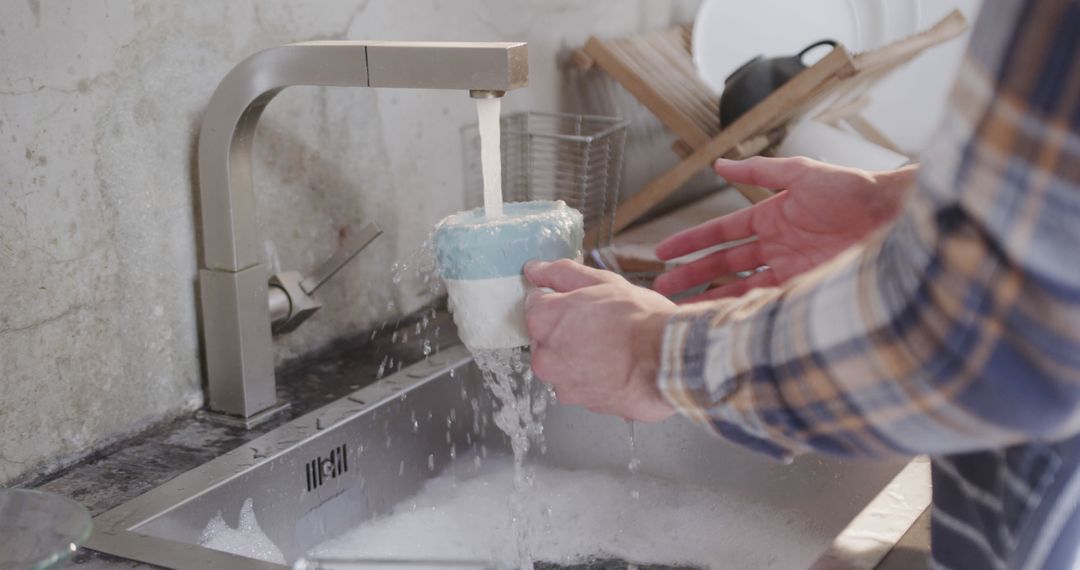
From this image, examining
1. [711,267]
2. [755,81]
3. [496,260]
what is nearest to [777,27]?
[755,81]

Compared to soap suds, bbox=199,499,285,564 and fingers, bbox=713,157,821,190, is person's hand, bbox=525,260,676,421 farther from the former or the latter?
soap suds, bbox=199,499,285,564

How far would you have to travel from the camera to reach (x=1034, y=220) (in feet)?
1.59

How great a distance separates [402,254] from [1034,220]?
3.87 feet

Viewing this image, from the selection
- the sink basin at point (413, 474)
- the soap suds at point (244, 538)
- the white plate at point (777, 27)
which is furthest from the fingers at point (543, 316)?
the white plate at point (777, 27)

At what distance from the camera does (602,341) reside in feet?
2.60

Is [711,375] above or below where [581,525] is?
above

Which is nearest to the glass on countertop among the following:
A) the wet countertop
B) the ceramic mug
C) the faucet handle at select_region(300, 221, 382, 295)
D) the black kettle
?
the wet countertop

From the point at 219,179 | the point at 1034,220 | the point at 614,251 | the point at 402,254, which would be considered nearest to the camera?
Answer: the point at 1034,220

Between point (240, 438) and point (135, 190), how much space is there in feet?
0.94

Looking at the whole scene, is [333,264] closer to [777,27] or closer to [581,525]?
[581,525]

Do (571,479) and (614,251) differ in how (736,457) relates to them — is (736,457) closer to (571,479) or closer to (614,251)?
(571,479)

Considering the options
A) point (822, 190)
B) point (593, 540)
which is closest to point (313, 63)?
point (822, 190)

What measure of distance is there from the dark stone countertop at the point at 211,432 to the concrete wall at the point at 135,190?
2cm

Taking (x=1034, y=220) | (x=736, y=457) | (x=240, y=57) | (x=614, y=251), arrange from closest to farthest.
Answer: (x=1034, y=220) → (x=240, y=57) → (x=736, y=457) → (x=614, y=251)
